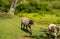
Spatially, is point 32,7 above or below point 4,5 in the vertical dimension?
below

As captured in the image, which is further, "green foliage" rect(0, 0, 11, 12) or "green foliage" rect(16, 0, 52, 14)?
"green foliage" rect(0, 0, 11, 12)

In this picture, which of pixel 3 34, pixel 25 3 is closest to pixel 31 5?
pixel 25 3

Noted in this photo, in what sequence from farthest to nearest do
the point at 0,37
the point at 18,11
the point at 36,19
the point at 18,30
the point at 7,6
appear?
the point at 7,6 < the point at 18,11 < the point at 36,19 < the point at 18,30 < the point at 0,37

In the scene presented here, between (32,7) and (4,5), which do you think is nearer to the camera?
(32,7)

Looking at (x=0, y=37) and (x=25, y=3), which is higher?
(x=25, y=3)

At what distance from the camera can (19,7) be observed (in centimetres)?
2933

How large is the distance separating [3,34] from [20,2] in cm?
1622

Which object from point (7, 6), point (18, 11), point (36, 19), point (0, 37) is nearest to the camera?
point (0, 37)

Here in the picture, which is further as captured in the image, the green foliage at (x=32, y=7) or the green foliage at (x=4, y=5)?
the green foliage at (x=4, y=5)

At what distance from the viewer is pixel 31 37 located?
48.7 ft

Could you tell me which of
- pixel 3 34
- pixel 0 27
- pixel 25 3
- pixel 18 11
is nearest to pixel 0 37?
pixel 3 34

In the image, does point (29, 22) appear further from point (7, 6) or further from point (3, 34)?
point (7, 6)

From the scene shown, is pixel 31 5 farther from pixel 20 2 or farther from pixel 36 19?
pixel 36 19

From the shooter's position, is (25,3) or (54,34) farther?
(25,3)
